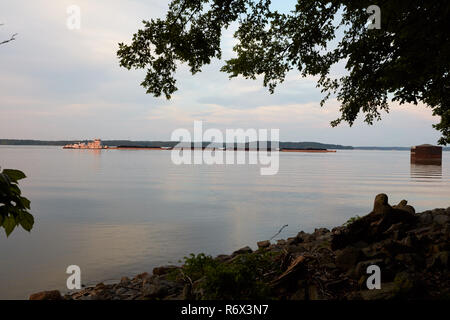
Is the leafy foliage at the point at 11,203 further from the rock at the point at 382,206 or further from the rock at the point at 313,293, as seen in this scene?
the rock at the point at 382,206

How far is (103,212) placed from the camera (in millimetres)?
30906

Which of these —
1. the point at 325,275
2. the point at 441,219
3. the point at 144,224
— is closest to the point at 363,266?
the point at 325,275

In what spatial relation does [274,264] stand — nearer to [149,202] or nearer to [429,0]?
[429,0]

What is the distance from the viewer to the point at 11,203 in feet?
10.9

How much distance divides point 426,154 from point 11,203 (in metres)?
159

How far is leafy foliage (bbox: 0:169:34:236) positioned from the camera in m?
3.07

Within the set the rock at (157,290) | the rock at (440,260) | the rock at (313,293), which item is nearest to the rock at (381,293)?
the rock at (313,293)

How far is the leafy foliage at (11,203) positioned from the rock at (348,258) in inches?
298

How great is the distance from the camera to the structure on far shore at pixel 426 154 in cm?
13888

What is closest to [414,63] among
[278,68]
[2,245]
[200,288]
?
[278,68]

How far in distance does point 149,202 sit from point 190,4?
2730 centimetres

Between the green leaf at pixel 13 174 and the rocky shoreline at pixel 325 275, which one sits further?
the rocky shoreline at pixel 325 275

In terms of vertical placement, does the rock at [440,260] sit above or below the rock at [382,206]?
below

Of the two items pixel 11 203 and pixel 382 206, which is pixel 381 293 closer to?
pixel 382 206
